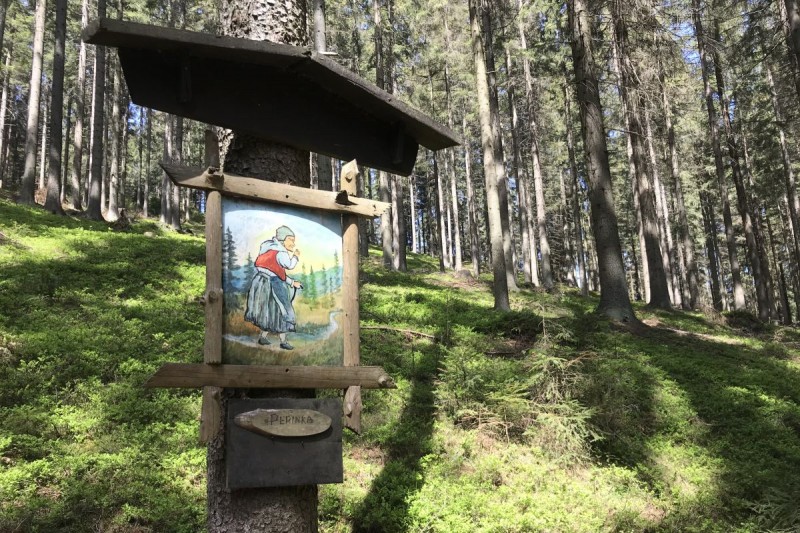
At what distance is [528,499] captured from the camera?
5594 millimetres

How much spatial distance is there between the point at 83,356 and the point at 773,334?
20592mm

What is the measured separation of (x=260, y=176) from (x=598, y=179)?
11.3 metres

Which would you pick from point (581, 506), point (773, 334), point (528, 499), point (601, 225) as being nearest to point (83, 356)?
point (528, 499)

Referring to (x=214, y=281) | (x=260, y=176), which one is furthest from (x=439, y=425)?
(x=214, y=281)

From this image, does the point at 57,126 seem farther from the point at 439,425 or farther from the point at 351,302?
the point at 351,302

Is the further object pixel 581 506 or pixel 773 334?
pixel 773 334

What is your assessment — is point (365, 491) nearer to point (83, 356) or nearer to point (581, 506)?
point (581, 506)

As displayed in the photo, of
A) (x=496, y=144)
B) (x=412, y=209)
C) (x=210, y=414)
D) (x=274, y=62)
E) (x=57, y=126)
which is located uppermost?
(x=412, y=209)

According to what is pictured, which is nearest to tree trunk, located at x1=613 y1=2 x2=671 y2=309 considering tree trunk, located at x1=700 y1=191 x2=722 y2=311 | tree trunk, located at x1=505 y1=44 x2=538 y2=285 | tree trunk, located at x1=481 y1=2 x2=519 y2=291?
tree trunk, located at x1=481 y1=2 x2=519 y2=291

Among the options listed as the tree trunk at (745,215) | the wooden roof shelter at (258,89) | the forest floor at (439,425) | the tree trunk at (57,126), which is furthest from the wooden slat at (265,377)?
the tree trunk at (745,215)

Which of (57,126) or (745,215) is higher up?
(57,126)

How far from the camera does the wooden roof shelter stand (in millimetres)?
3219

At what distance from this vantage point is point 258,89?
3688 mm

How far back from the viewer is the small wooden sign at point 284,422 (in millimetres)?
2951
